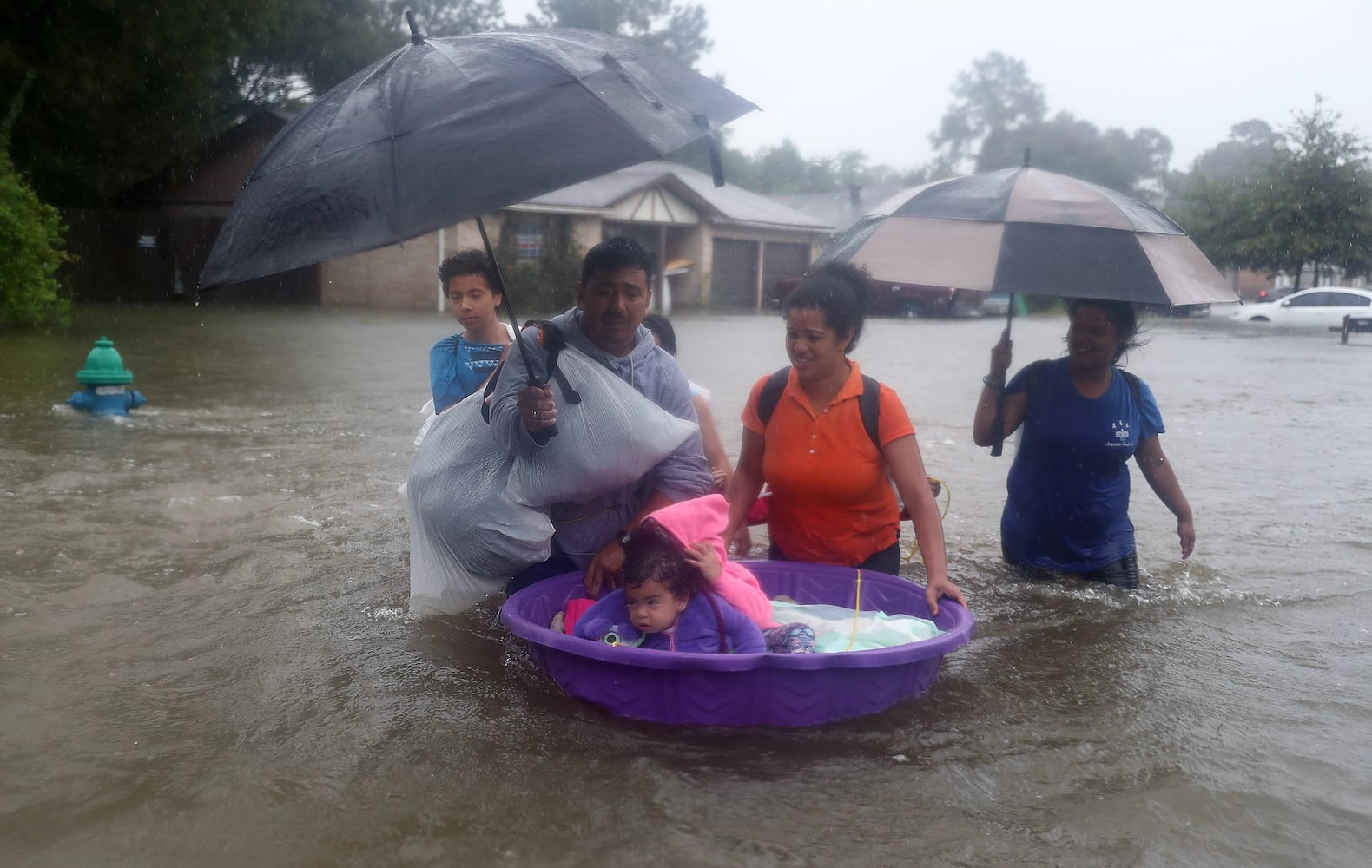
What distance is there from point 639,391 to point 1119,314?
84.3 inches

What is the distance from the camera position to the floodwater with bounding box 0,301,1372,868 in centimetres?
304

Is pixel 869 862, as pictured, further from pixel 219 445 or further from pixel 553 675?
pixel 219 445

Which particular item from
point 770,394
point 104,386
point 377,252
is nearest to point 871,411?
point 770,394

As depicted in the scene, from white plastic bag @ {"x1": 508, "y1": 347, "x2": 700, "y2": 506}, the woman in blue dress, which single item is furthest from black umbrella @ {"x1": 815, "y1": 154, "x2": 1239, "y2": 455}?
white plastic bag @ {"x1": 508, "y1": 347, "x2": 700, "y2": 506}

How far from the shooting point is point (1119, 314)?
476 centimetres

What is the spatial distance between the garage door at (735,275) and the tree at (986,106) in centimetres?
6325

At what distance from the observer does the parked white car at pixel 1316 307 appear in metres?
32.2

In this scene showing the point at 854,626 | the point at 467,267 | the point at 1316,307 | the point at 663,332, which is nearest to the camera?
the point at 854,626

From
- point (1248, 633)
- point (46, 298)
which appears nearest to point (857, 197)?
point (46, 298)

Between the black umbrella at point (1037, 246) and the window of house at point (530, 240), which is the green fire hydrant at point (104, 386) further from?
the window of house at point (530, 240)

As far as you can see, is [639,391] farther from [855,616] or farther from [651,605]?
[855,616]

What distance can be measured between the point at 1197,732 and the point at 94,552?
4.94 meters

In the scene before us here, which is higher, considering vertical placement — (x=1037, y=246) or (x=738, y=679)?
(x=1037, y=246)

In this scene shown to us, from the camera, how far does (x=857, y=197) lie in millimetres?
54375
